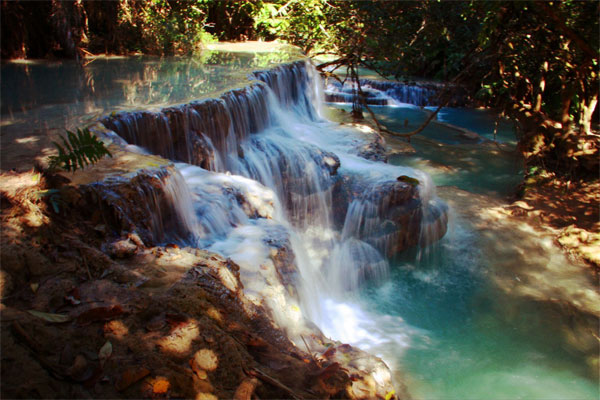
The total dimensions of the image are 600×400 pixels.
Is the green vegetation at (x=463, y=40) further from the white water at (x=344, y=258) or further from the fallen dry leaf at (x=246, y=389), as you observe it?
the fallen dry leaf at (x=246, y=389)

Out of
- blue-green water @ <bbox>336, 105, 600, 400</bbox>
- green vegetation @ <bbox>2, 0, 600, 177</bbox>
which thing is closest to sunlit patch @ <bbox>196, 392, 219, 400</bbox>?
blue-green water @ <bbox>336, 105, 600, 400</bbox>

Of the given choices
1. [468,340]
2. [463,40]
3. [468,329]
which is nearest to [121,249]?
[468,340]

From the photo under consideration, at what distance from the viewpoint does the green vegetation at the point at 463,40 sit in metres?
8.02

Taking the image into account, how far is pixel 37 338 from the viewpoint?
6.70ft

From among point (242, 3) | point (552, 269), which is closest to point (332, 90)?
point (242, 3)

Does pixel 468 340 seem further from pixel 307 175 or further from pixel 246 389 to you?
pixel 246 389

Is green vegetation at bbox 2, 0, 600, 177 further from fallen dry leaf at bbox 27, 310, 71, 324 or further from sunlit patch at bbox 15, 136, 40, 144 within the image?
fallen dry leaf at bbox 27, 310, 71, 324

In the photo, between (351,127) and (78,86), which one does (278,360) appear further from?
(351,127)

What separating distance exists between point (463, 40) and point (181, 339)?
10.1 m

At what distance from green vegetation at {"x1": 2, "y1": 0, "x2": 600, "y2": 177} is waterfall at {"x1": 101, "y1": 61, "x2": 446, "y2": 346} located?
74.4 inches

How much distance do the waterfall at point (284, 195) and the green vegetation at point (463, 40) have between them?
6.20 ft

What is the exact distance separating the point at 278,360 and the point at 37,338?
51.1 inches

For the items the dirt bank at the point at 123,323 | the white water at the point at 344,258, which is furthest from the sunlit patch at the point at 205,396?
the white water at the point at 344,258

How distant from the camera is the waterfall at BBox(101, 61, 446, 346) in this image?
4723 millimetres
